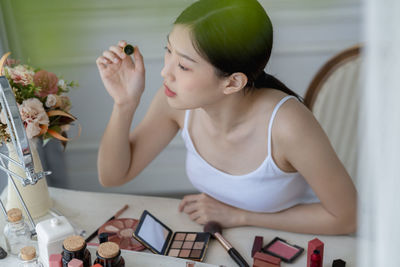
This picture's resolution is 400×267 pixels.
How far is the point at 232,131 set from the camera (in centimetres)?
108

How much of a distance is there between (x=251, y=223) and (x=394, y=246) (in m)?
0.63

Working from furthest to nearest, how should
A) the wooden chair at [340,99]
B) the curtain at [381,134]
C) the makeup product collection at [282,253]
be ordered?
the wooden chair at [340,99] → the makeup product collection at [282,253] → the curtain at [381,134]

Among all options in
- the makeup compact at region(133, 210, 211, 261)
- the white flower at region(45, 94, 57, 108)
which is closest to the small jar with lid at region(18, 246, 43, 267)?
the makeup compact at region(133, 210, 211, 261)

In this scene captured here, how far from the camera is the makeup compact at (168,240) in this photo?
0.89m

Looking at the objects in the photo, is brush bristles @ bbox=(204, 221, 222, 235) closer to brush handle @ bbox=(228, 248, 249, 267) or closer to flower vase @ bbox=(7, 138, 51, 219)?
brush handle @ bbox=(228, 248, 249, 267)

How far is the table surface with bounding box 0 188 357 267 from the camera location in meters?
0.90

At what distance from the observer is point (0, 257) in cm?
84

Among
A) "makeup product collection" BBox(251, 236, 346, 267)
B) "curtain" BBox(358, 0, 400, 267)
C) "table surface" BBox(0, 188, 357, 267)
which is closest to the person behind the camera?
"curtain" BBox(358, 0, 400, 267)

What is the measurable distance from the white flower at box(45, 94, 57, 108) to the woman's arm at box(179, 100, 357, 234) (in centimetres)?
41

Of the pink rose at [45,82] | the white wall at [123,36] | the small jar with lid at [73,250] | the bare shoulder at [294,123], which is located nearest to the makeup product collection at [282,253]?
the bare shoulder at [294,123]

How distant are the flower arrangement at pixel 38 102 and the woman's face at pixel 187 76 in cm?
26

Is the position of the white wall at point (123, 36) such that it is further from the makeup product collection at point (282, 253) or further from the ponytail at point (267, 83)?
the makeup product collection at point (282, 253)

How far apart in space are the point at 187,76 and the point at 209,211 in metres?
0.33

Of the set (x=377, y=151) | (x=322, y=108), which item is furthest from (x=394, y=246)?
(x=322, y=108)
